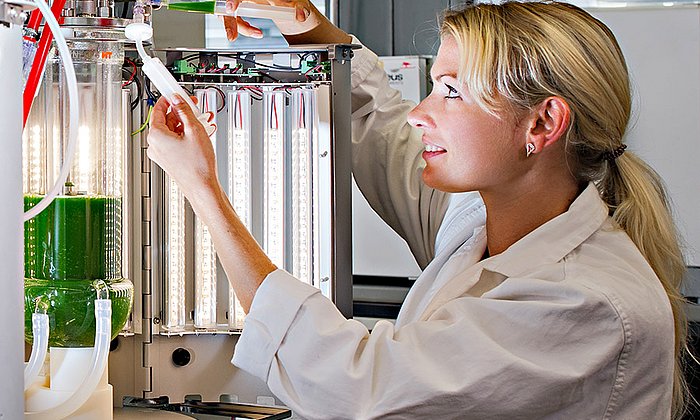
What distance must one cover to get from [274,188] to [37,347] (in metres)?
0.42

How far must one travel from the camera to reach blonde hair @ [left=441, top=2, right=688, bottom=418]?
1.29 m

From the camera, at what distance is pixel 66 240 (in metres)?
1.17

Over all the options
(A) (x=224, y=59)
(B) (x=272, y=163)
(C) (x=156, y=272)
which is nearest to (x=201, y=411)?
(C) (x=156, y=272)

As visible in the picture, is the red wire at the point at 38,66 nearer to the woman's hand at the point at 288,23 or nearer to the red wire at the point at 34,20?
the red wire at the point at 34,20

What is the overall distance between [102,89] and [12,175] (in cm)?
40

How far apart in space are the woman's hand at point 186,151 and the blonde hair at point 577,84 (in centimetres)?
38

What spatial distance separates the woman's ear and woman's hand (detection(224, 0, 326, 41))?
1.31ft

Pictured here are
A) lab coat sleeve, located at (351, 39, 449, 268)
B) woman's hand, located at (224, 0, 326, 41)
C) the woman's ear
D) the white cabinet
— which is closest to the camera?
the woman's ear

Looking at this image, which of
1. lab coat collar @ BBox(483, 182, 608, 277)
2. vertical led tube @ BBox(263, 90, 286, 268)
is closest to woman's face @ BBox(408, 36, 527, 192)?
lab coat collar @ BBox(483, 182, 608, 277)

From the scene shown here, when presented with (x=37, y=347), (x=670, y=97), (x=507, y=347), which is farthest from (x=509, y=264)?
(x=670, y=97)

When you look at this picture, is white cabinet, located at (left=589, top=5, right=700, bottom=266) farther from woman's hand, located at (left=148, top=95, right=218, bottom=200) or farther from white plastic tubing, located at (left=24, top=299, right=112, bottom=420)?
white plastic tubing, located at (left=24, top=299, right=112, bottom=420)

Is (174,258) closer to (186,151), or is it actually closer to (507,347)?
(186,151)

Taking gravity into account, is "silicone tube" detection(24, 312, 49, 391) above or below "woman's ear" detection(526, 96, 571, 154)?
below

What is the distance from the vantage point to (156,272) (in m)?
1.35
